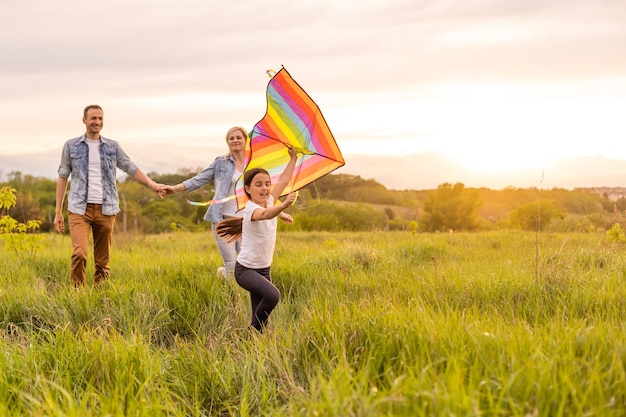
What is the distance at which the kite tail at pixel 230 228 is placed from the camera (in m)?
6.66

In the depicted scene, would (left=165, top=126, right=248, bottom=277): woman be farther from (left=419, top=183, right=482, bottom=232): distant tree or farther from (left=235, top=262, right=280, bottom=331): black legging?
(left=419, top=183, right=482, bottom=232): distant tree

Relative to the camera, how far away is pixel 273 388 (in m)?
3.72

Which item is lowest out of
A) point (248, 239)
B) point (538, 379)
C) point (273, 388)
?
point (273, 388)

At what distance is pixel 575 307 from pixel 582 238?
7.13 metres

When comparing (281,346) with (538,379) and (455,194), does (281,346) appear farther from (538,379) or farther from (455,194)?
(455,194)

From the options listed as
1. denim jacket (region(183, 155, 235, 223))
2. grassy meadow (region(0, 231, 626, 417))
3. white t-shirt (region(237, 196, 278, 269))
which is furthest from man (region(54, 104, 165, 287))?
white t-shirt (region(237, 196, 278, 269))

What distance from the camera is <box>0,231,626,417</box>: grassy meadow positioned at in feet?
9.82

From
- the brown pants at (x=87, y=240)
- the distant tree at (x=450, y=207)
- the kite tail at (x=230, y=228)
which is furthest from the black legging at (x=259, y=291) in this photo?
the distant tree at (x=450, y=207)

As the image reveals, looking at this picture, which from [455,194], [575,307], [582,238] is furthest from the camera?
[455,194]

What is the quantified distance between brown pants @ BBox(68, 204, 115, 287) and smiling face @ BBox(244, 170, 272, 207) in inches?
126

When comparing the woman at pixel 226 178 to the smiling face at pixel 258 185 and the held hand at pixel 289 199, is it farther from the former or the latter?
the held hand at pixel 289 199

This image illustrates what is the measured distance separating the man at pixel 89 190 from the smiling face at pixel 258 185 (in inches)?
108

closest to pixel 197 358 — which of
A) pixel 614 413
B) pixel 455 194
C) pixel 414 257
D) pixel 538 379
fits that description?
pixel 538 379

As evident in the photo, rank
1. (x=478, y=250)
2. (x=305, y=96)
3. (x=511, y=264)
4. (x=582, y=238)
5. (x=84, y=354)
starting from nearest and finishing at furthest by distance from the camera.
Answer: (x=84, y=354)
(x=305, y=96)
(x=511, y=264)
(x=478, y=250)
(x=582, y=238)
